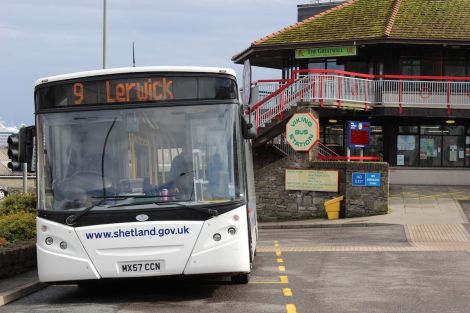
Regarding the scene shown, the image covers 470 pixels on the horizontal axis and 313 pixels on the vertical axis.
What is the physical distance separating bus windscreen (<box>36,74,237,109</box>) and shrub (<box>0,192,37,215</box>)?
8.07 metres

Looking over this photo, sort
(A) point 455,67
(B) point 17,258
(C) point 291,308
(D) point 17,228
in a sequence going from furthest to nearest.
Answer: (A) point 455,67
(D) point 17,228
(B) point 17,258
(C) point 291,308

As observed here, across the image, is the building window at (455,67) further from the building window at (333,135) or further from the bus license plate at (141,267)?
the bus license plate at (141,267)

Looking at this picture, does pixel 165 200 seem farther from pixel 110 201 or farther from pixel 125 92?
pixel 125 92

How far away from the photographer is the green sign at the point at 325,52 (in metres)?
31.3

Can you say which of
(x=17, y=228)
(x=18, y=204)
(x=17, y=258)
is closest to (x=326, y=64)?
(x=18, y=204)

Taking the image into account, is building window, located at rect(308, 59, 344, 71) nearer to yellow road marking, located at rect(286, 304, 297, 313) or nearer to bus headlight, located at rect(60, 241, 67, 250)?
yellow road marking, located at rect(286, 304, 297, 313)

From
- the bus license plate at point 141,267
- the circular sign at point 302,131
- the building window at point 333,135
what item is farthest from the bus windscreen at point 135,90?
the building window at point 333,135

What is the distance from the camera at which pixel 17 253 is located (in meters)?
12.0

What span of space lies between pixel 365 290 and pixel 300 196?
607 inches

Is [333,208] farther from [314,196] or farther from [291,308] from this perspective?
[291,308]

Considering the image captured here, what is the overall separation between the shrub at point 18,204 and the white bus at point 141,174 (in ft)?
26.2

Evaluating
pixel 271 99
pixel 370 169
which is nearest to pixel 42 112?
pixel 370 169

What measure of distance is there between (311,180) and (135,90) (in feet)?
54.4

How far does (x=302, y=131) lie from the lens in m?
25.8
